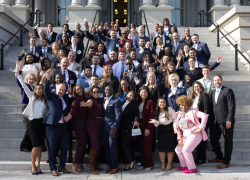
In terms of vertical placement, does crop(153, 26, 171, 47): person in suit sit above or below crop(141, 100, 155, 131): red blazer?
above

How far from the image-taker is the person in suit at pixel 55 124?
5926 mm

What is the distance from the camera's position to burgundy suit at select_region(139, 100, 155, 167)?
6.30 meters

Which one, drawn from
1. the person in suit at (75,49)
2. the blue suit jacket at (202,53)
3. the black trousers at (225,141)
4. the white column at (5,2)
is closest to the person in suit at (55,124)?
the black trousers at (225,141)

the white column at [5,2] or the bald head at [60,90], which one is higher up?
the white column at [5,2]

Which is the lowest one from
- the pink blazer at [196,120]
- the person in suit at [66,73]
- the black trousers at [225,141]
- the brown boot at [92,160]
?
the brown boot at [92,160]

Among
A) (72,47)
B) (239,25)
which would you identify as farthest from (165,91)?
(239,25)

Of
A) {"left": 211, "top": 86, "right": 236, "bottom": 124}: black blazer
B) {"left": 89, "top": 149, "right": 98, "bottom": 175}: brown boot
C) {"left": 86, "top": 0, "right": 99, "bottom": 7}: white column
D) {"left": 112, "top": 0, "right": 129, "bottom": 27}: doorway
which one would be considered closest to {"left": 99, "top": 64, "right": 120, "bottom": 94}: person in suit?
{"left": 89, "top": 149, "right": 98, "bottom": 175}: brown boot

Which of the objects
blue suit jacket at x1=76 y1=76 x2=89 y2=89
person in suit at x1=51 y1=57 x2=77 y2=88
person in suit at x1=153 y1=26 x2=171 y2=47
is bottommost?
blue suit jacket at x1=76 y1=76 x2=89 y2=89

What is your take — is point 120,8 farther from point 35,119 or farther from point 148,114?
point 35,119

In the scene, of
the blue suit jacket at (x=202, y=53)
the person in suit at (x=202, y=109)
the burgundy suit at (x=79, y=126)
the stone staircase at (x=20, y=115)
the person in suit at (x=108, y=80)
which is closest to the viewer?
the burgundy suit at (x=79, y=126)

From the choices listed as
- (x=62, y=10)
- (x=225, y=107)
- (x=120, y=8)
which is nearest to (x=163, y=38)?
(x=225, y=107)

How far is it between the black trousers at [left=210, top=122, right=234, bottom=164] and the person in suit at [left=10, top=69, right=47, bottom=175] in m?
3.77

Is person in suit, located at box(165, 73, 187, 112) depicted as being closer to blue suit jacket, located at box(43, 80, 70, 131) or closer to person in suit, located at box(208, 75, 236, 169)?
person in suit, located at box(208, 75, 236, 169)

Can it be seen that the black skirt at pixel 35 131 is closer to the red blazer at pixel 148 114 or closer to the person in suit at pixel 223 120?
the red blazer at pixel 148 114
